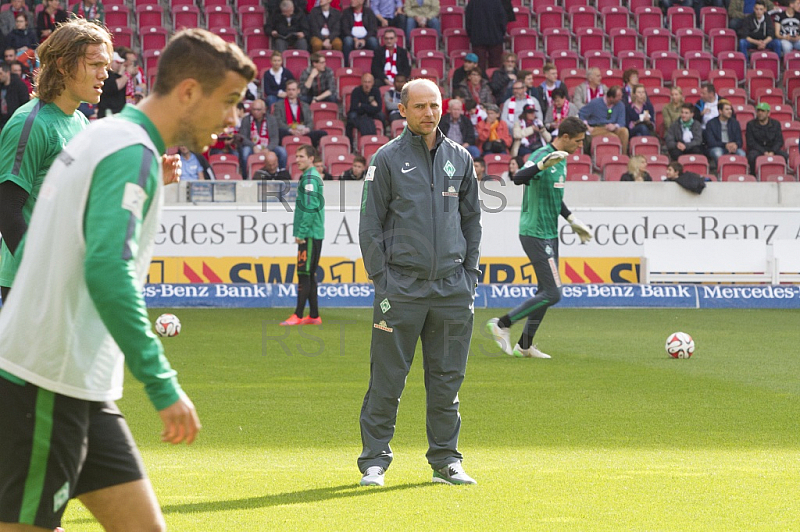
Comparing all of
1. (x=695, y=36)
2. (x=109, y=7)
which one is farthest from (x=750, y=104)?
(x=109, y=7)

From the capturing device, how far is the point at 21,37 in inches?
850

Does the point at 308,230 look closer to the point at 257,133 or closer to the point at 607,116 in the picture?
the point at 257,133

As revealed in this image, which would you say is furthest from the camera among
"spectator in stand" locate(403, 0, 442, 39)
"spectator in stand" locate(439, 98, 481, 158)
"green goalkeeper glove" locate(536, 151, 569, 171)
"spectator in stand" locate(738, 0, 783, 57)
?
"spectator in stand" locate(738, 0, 783, 57)

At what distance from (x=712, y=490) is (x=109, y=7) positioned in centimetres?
2126

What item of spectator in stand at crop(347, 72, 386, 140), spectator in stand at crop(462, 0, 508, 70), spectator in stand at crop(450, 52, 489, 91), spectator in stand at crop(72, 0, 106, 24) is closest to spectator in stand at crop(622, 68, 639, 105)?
spectator in stand at crop(462, 0, 508, 70)

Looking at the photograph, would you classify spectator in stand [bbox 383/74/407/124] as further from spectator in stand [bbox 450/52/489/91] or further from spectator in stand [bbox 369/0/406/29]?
spectator in stand [bbox 369/0/406/29]

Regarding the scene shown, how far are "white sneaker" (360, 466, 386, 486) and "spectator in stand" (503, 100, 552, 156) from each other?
15.7 metres

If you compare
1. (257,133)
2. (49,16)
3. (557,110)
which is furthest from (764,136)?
(49,16)

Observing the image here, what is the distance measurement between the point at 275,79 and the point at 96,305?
63.6ft

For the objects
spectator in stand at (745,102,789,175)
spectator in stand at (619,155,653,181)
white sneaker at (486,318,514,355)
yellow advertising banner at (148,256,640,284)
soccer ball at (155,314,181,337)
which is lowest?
yellow advertising banner at (148,256,640,284)

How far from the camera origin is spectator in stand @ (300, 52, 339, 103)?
22016mm

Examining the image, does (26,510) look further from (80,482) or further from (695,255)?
(695,255)

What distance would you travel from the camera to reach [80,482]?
306 centimetres

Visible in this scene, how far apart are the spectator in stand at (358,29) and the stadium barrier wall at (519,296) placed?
7.15m
